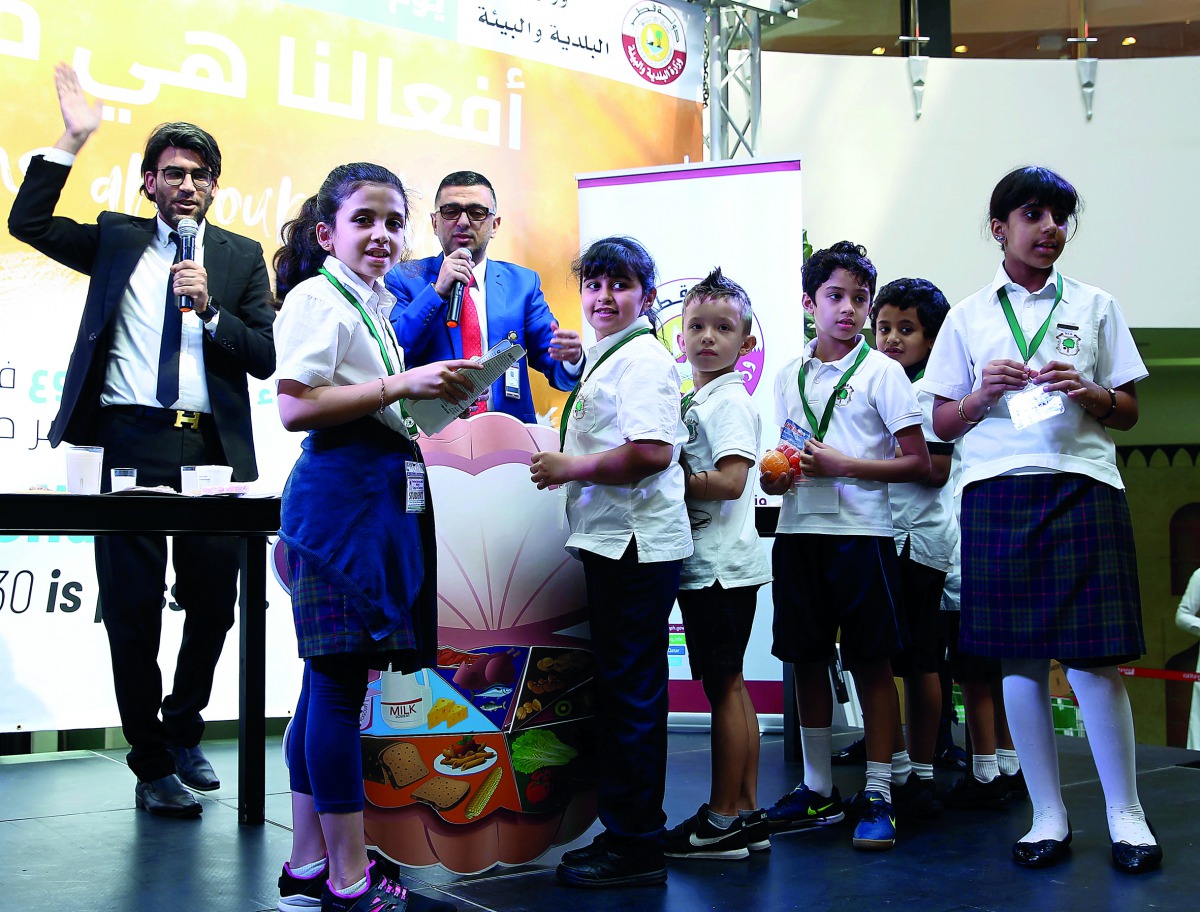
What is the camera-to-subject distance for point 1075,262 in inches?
285

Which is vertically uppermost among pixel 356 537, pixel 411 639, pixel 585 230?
pixel 585 230

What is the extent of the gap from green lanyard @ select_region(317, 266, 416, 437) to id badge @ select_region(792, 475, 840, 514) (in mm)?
1047

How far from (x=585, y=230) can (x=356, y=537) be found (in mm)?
3160

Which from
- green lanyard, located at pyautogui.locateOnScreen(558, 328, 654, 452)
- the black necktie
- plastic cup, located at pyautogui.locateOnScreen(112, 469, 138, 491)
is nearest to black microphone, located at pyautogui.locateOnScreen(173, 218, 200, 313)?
the black necktie

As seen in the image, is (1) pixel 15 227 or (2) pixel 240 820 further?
(1) pixel 15 227

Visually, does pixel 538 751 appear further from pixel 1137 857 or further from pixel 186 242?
pixel 186 242

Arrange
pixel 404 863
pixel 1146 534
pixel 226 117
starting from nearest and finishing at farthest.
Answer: pixel 404 863 < pixel 226 117 < pixel 1146 534

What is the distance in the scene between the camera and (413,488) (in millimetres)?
1974

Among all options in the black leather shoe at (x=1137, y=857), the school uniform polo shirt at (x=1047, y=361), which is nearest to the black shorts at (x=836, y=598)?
the school uniform polo shirt at (x=1047, y=361)

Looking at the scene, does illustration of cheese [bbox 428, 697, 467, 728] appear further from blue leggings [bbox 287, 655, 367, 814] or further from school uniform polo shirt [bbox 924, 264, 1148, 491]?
school uniform polo shirt [bbox 924, 264, 1148, 491]

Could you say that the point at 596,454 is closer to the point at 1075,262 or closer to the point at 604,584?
the point at 604,584

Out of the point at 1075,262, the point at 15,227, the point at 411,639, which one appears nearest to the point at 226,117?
the point at 15,227

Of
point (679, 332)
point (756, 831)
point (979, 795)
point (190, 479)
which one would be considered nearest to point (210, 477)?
point (190, 479)

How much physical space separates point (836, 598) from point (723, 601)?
329 millimetres
